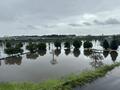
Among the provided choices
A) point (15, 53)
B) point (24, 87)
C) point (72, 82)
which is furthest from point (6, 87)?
point (15, 53)

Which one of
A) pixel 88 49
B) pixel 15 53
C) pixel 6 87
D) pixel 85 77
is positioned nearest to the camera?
pixel 6 87

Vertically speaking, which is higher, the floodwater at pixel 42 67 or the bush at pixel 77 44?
the bush at pixel 77 44

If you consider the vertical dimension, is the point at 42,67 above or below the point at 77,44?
below

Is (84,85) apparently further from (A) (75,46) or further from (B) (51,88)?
(A) (75,46)

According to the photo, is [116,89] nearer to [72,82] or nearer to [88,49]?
[72,82]

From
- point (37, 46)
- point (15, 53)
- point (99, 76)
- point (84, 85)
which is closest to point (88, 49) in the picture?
point (37, 46)

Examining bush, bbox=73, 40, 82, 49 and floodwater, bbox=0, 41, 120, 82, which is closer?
floodwater, bbox=0, 41, 120, 82

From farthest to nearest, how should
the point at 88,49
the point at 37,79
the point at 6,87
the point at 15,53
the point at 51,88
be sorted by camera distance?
the point at 88,49, the point at 15,53, the point at 37,79, the point at 6,87, the point at 51,88

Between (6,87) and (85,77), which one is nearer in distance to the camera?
(6,87)

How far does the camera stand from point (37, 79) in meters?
30.3

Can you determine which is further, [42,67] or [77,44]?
[77,44]

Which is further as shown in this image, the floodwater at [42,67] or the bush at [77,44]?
the bush at [77,44]

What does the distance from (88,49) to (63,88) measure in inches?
2719

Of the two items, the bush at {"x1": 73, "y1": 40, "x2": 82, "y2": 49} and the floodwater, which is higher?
the bush at {"x1": 73, "y1": 40, "x2": 82, "y2": 49}
